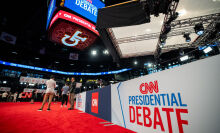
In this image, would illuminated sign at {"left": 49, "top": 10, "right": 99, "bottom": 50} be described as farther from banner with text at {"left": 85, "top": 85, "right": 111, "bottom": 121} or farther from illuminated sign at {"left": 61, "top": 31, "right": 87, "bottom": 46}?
banner with text at {"left": 85, "top": 85, "right": 111, "bottom": 121}

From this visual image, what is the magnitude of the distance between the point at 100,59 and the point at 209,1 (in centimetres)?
1903

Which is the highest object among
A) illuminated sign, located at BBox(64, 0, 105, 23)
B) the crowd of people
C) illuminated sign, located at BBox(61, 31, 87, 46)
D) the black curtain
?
illuminated sign, located at BBox(64, 0, 105, 23)

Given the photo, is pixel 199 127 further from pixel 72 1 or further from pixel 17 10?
pixel 17 10

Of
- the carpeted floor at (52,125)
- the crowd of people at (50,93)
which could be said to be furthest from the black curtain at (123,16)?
the crowd of people at (50,93)

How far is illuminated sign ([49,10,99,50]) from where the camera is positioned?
195 inches

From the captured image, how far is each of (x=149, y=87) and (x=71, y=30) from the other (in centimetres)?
563

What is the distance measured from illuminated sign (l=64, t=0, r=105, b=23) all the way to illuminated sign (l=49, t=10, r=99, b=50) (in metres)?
0.34

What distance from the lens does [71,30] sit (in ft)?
18.6

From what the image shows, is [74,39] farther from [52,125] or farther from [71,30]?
[52,125]

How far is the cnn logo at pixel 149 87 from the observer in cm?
149

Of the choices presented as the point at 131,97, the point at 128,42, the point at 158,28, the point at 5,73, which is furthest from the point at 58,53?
the point at 131,97

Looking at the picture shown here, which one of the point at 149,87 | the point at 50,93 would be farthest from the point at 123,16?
the point at 50,93

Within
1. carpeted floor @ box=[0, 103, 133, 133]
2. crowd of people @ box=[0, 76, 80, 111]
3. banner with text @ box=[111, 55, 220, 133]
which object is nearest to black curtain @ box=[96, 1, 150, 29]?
banner with text @ box=[111, 55, 220, 133]

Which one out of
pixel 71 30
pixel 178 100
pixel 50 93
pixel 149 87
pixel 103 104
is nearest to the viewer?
pixel 178 100
